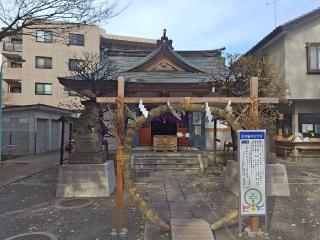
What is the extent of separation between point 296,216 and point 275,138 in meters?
14.9

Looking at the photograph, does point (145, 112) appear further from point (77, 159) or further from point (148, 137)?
point (148, 137)

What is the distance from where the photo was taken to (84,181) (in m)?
9.85

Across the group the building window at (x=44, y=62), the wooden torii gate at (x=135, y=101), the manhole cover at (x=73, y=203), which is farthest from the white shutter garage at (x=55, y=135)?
the wooden torii gate at (x=135, y=101)

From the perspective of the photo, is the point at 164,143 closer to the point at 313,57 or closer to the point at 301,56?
the point at 301,56

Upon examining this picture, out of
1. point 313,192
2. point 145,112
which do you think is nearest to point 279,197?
point 313,192

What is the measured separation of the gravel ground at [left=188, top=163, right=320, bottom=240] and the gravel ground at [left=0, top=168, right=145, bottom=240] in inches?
82.5

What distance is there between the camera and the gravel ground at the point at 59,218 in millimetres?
6395

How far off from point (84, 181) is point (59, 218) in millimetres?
2502

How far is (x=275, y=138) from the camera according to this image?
2167 centimetres

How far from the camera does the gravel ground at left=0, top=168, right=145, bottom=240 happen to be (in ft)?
21.0

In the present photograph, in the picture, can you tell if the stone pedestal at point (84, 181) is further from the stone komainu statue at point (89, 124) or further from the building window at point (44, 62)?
the building window at point (44, 62)

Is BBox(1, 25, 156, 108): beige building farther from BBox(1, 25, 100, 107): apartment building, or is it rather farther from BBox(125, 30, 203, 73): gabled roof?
BBox(125, 30, 203, 73): gabled roof

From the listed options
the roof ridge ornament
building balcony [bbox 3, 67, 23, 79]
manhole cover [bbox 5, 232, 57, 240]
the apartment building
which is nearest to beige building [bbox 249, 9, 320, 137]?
the roof ridge ornament

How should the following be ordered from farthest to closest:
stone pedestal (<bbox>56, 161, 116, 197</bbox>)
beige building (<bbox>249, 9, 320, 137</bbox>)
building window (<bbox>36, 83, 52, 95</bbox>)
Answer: building window (<bbox>36, 83, 52, 95</bbox>)
beige building (<bbox>249, 9, 320, 137</bbox>)
stone pedestal (<bbox>56, 161, 116, 197</bbox>)
